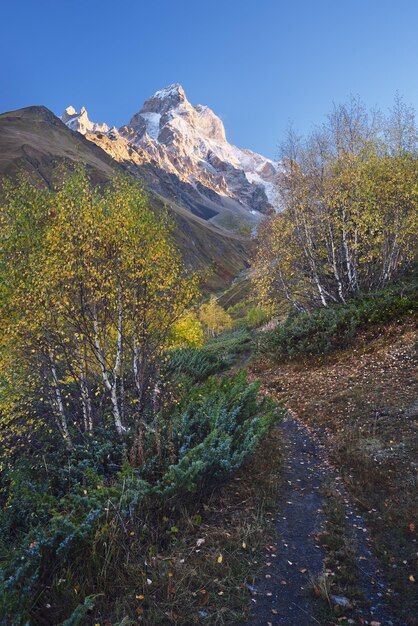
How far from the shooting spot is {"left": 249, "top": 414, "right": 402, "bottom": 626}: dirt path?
4.96 m

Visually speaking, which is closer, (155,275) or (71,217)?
(71,217)

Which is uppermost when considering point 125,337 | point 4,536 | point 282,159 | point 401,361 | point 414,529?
point 282,159

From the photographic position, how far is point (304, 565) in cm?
593

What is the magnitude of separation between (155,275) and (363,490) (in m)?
7.69

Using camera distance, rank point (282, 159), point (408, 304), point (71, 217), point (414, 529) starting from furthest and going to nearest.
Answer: point (282, 159) < point (408, 304) < point (71, 217) < point (414, 529)

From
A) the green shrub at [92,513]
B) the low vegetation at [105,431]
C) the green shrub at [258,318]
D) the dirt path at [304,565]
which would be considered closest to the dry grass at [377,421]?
the dirt path at [304,565]

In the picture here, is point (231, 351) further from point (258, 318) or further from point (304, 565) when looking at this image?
point (304, 565)

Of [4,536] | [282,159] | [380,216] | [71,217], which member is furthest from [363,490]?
[282,159]

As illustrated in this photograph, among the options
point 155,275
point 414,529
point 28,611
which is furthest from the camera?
point 155,275

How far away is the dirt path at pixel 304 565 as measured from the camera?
4.96 m

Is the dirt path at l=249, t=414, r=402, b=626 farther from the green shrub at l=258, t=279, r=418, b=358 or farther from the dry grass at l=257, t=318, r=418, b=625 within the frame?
the green shrub at l=258, t=279, r=418, b=358

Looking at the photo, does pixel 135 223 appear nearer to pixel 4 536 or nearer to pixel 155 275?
pixel 155 275

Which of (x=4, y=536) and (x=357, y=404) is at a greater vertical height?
(x=4, y=536)

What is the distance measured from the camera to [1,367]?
37.1ft
